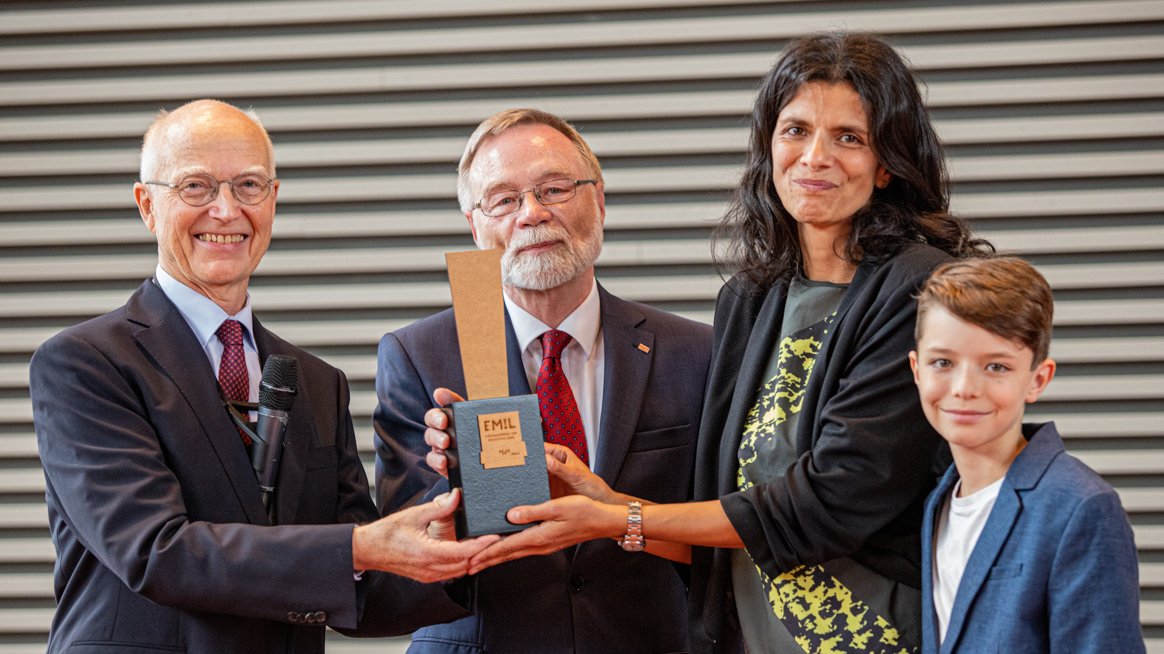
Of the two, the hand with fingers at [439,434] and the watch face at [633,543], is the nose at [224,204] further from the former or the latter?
the watch face at [633,543]

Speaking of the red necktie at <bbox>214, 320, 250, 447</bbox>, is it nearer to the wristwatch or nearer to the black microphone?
the black microphone

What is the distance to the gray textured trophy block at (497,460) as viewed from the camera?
220 cm

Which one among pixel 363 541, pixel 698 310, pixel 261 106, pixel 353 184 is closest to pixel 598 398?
pixel 363 541

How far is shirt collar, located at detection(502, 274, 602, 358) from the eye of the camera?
8.79 ft

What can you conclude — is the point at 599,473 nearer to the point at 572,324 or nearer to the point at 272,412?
the point at 572,324

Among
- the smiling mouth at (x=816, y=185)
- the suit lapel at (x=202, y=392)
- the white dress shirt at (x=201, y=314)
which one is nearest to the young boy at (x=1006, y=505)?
the smiling mouth at (x=816, y=185)

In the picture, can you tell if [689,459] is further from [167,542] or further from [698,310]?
[698,310]

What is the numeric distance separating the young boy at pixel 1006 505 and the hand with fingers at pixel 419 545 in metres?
0.85

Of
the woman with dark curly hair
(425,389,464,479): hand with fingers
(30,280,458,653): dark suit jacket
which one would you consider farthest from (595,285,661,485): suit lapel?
(30,280,458,653): dark suit jacket

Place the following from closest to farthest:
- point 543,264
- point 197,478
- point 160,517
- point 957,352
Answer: point 957,352 → point 160,517 → point 197,478 → point 543,264

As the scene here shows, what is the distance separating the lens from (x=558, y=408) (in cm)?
259

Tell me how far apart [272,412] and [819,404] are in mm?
1076

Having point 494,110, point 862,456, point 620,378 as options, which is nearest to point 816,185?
point 862,456

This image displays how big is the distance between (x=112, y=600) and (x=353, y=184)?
2.21 meters
